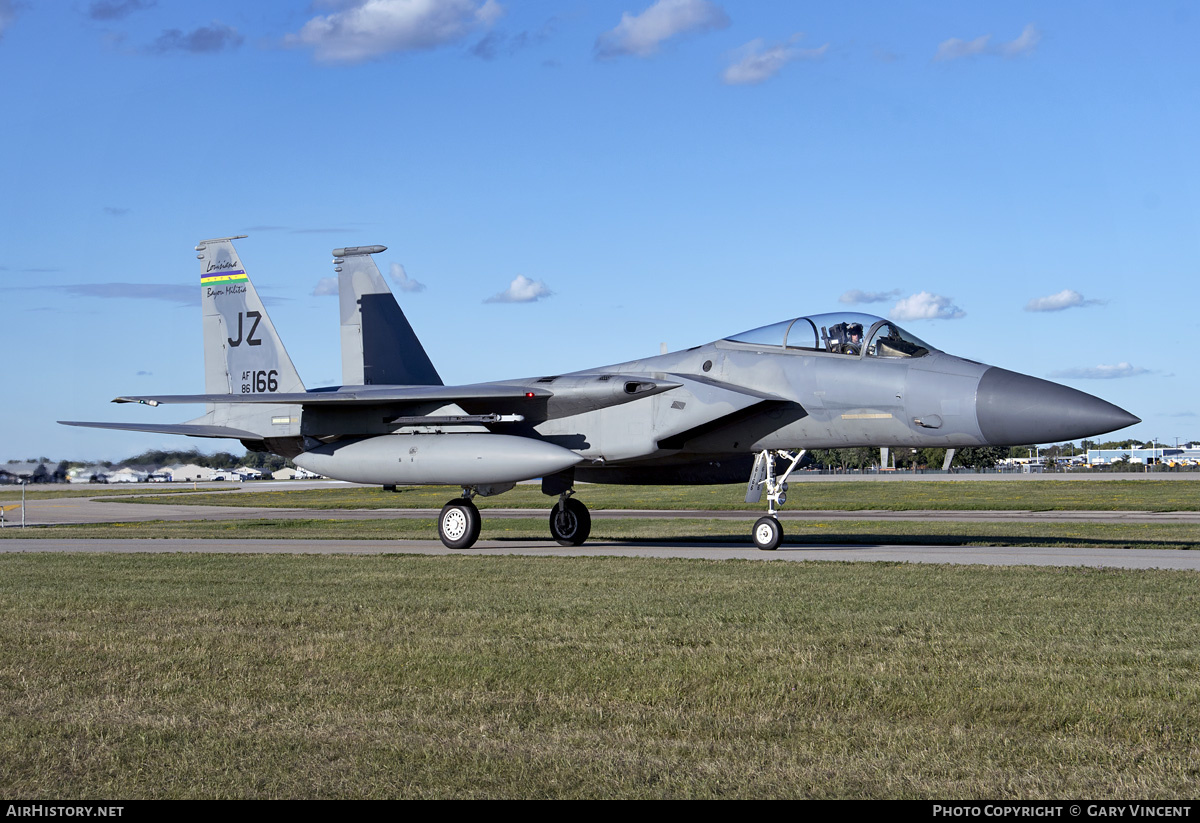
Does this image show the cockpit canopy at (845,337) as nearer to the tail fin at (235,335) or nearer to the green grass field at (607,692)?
the green grass field at (607,692)

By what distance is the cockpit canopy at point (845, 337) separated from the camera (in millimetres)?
15422

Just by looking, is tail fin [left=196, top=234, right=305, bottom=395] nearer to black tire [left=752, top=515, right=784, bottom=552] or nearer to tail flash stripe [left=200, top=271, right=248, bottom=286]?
tail flash stripe [left=200, top=271, right=248, bottom=286]

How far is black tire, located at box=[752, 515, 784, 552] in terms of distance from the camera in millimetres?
→ 16250

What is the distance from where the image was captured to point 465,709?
5.82 m

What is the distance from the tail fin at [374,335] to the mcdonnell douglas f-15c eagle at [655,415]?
796mm

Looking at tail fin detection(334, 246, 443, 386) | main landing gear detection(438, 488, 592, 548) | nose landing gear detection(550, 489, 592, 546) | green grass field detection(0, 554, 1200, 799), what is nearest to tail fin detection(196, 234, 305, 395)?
tail fin detection(334, 246, 443, 386)

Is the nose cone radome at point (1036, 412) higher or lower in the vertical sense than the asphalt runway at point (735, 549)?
higher

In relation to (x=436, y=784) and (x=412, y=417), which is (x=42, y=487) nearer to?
(x=412, y=417)

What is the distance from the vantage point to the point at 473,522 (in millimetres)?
18016

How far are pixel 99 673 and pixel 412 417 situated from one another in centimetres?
1151

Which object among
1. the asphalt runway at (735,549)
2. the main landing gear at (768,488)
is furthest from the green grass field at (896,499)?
the main landing gear at (768,488)

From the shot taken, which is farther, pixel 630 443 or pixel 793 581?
pixel 630 443

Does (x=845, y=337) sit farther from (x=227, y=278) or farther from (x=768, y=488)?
(x=227, y=278)
